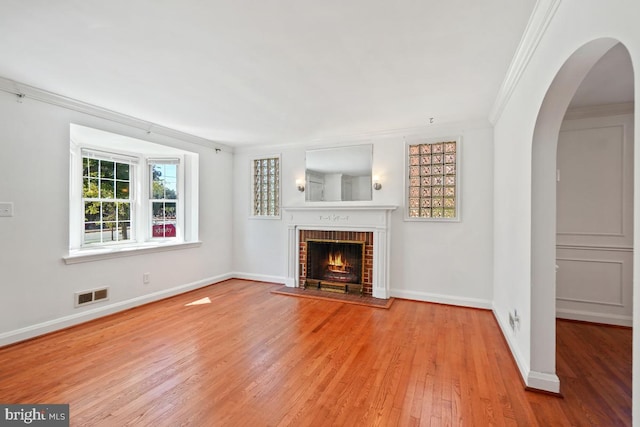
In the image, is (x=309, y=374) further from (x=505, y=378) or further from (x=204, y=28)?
(x=204, y=28)

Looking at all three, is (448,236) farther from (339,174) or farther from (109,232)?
(109,232)

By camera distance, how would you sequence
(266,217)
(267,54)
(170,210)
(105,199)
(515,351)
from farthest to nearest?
(266,217) < (170,210) < (105,199) < (515,351) < (267,54)

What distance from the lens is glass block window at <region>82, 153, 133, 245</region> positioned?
152 inches

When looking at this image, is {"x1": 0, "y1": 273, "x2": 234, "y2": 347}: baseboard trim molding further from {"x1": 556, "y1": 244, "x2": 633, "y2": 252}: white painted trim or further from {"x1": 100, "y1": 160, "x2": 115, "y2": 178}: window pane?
{"x1": 556, "y1": 244, "x2": 633, "y2": 252}: white painted trim

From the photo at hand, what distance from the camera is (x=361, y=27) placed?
6.14 feet

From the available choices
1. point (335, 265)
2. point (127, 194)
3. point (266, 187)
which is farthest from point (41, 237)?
point (335, 265)

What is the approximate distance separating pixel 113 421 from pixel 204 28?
2.49 m

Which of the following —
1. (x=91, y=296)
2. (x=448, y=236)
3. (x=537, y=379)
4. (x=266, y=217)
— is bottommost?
(x=537, y=379)

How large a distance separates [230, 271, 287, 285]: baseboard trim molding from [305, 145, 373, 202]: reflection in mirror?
1485 mm

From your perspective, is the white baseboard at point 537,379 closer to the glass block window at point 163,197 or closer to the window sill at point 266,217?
the window sill at point 266,217

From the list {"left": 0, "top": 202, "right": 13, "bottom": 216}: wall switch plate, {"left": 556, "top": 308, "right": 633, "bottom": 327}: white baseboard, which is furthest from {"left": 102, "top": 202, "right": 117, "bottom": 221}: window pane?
{"left": 556, "top": 308, "right": 633, "bottom": 327}: white baseboard

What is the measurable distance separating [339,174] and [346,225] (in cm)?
83

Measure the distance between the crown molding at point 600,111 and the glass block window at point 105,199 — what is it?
5848 mm

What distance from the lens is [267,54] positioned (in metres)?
2.20
